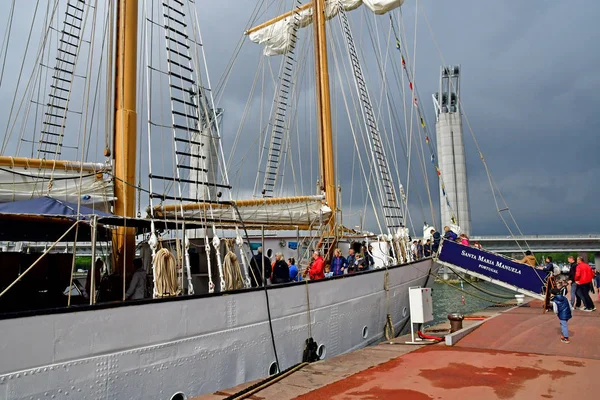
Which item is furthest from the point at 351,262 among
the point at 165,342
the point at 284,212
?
the point at 165,342

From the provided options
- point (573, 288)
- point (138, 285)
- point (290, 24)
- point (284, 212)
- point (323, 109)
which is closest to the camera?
point (138, 285)

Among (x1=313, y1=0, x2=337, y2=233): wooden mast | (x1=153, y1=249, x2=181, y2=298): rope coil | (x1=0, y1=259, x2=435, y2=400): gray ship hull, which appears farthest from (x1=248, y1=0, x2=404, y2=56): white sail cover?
(x1=153, y1=249, x2=181, y2=298): rope coil

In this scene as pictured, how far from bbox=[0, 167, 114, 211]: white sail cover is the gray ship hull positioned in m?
3.35

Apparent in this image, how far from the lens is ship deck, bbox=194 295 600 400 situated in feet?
18.9

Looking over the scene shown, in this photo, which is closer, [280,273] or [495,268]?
[280,273]

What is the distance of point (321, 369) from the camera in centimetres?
738

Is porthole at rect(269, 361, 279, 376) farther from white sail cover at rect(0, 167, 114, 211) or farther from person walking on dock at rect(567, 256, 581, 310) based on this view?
person walking on dock at rect(567, 256, 581, 310)

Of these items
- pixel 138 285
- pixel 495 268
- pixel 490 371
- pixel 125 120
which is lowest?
pixel 490 371

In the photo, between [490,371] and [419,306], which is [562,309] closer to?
[419,306]

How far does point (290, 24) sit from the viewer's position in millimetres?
20734

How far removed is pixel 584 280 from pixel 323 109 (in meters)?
9.66

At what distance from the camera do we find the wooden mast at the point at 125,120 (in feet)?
29.0

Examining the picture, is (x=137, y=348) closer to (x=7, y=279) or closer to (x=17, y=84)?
(x=7, y=279)

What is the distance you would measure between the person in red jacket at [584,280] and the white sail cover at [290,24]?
12.8m
